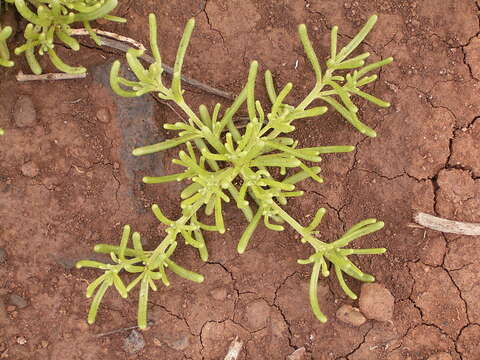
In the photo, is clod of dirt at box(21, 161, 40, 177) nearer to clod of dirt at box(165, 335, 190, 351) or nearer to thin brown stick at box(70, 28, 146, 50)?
thin brown stick at box(70, 28, 146, 50)

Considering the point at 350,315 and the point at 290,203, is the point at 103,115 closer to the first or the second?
the point at 290,203

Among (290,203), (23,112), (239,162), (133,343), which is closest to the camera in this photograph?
(239,162)

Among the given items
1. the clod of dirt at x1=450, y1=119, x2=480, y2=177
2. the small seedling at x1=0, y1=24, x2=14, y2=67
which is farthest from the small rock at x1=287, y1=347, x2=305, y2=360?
the small seedling at x1=0, y1=24, x2=14, y2=67

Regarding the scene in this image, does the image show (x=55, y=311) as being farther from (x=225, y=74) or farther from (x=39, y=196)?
(x=225, y=74)

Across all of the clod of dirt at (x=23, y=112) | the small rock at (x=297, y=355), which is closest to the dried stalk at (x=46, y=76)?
the clod of dirt at (x=23, y=112)

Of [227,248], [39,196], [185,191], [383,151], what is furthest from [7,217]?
[383,151]

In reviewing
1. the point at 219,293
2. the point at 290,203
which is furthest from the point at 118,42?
the point at 219,293

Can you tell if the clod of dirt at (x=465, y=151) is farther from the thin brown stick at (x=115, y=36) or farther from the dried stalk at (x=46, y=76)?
the dried stalk at (x=46, y=76)
